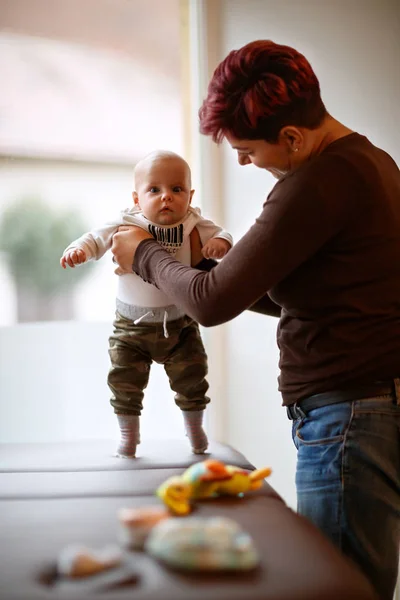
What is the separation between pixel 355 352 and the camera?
1.23 metres

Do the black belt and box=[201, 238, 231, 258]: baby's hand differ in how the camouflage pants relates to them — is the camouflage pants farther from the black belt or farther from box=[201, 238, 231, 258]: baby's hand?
the black belt

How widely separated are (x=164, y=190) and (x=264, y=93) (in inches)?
17.8

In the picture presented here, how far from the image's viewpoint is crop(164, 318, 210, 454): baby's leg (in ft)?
5.56

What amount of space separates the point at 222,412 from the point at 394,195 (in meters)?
1.50

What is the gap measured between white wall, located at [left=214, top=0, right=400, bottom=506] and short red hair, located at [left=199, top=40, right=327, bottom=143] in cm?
73

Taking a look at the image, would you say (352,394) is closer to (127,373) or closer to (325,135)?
(325,135)

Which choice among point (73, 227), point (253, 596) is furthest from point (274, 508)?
point (73, 227)

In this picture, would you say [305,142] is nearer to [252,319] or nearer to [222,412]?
[252,319]

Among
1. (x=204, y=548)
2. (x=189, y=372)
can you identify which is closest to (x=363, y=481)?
(x=204, y=548)

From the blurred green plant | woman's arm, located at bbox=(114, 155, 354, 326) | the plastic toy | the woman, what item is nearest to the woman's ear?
the woman

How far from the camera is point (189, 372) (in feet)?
5.55

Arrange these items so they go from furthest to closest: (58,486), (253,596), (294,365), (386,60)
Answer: (386,60) → (58,486) → (294,365) → (253,596)

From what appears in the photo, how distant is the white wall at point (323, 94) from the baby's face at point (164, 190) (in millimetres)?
630

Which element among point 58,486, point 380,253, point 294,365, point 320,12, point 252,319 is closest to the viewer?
point 380,253
